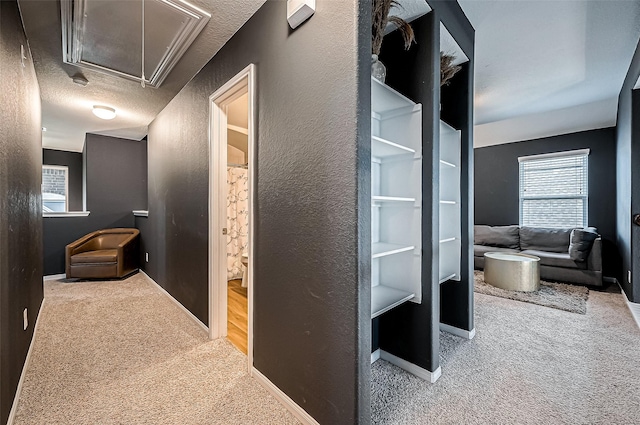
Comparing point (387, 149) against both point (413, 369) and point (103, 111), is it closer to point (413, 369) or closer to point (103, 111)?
point (413, 369)

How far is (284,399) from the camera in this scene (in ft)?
5.19

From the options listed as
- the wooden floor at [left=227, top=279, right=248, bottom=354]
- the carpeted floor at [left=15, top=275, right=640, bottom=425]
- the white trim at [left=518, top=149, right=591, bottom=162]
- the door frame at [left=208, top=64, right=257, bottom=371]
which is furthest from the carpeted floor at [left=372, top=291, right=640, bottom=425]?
the white trim at [left=518, top=149, right=591, bottom=162]

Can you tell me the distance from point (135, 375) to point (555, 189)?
6.60 metres

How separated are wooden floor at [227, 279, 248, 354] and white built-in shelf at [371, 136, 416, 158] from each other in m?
1.83

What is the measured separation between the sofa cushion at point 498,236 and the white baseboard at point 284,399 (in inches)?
184

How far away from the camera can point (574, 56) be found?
9.04 feet

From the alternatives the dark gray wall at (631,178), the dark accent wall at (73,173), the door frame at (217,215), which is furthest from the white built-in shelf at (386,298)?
the dark accent wall at (73,173)

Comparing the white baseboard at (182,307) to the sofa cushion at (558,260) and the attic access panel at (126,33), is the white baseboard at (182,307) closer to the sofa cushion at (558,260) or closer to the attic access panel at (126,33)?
the attic access panel at (126,33)

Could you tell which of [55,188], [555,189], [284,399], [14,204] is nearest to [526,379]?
[284,399]

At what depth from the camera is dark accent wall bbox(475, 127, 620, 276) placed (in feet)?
14.9

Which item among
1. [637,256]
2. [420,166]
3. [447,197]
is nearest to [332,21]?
[420,166]

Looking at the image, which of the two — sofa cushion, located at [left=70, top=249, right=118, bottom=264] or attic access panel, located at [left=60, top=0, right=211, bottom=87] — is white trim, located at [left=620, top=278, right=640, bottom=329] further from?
sofa cushion, located at [left=70, top=249, right=118, bottom=264]

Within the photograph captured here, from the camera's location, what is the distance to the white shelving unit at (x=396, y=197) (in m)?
1.80

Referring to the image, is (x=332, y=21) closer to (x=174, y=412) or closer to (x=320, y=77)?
(x=320, y=77)
